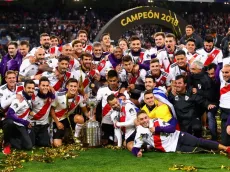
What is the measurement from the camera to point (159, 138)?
7148 millimetres

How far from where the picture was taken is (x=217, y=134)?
8312mm

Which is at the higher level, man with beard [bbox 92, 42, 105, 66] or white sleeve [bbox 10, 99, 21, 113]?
man with beard [bbox 92, 42, 105, 66]

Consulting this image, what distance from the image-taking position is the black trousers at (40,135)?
794 cm

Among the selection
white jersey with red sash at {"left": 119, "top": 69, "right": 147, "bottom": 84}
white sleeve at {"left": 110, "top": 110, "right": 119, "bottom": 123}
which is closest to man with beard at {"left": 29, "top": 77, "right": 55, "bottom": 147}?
white sleeve at {"left": 110, "top": 110, "right": 119, "bottom": 123}

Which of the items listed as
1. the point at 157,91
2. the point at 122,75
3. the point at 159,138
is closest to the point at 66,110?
the point at 122,75

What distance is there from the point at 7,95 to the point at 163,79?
265 centimetres

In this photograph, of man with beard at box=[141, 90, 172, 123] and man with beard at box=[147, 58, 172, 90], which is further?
man with beard at box=[147, 58, 172, 90]

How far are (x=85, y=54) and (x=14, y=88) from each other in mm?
1423

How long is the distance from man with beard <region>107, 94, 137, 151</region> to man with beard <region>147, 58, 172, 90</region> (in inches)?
31.9

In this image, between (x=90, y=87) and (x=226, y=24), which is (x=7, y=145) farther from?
(x=226, y=24)

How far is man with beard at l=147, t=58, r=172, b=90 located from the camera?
8016 millimetres

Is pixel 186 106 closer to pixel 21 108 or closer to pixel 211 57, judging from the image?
pixel 211 57

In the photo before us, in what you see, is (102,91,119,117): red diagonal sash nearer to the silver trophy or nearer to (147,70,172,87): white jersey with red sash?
the silver trophy

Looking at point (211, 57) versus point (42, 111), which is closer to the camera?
point (42, 111)
